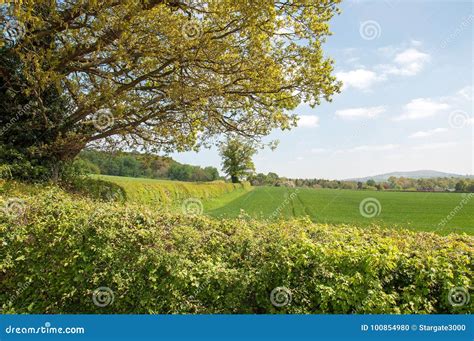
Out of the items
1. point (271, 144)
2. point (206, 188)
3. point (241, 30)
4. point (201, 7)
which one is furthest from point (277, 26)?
point (206, 188)

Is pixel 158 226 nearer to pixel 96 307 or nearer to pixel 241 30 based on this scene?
pixel 96 307

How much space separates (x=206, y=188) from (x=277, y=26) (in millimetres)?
27413

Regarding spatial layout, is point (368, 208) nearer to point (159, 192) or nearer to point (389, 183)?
point (159, 192)

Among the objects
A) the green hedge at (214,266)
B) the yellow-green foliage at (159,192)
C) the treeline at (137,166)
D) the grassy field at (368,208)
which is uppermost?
the treeline at (137,166)

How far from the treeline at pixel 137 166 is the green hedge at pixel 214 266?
13.4 metres

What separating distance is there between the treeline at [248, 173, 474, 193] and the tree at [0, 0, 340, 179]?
6163 cm

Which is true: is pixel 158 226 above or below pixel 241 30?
below

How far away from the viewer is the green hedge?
5.28 meters

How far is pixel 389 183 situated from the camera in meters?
89.8

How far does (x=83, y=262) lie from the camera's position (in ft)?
21.0

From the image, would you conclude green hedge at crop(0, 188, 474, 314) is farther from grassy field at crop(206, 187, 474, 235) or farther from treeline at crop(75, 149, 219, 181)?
→ treeline at crop(75, 149, 219, 181)

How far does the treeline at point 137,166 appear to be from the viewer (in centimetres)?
2112

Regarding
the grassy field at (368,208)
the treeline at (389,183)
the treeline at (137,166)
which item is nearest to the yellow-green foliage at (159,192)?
the treeline at (137,166)

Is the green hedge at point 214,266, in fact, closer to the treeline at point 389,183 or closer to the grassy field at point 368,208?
the grassy field at point 368,208
